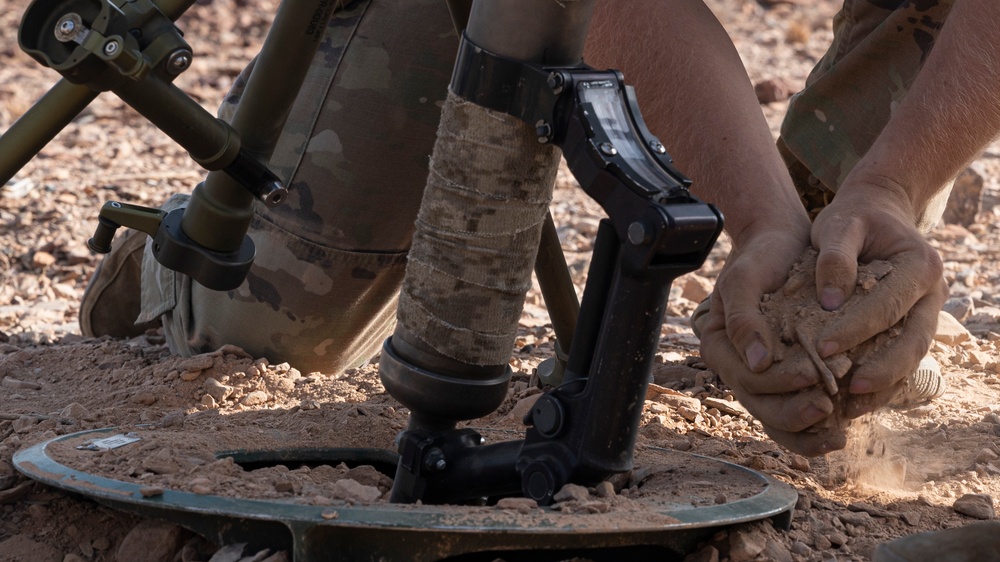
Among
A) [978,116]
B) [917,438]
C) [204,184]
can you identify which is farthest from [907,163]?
[204,184]

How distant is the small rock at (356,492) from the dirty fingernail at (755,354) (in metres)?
0.53

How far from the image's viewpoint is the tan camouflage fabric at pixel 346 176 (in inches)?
96.7

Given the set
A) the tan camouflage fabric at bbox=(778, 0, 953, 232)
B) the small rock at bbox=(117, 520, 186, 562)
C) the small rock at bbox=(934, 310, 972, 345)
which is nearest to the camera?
the small rock at bbox=(117, 520, 186, 562)

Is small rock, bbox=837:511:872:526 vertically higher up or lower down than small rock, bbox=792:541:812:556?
lower down

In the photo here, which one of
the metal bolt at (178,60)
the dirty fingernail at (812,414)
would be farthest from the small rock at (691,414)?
the metal bolt at (178,60)

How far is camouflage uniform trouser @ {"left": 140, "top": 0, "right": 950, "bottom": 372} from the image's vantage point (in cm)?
246

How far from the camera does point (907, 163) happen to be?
1675 millimetres

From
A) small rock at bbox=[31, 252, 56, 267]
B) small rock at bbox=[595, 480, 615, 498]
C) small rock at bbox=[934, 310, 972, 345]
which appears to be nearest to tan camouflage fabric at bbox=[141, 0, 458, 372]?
small rock at bbox=[595, 480, 615, 498]

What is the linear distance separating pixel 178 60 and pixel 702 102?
87 centimetres

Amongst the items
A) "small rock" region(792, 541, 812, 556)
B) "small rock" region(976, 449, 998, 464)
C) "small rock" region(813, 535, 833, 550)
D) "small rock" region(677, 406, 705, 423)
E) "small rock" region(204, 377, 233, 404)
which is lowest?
"small rock" region(204, 377, 233, 404)

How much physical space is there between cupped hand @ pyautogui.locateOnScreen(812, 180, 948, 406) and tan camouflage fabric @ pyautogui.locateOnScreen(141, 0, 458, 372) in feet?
3.70

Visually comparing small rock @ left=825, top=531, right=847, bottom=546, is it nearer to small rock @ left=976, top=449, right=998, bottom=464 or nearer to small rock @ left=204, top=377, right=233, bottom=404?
small rock @ left=976, top=449, right=998, bottom=464

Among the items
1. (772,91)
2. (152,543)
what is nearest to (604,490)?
(152,543)

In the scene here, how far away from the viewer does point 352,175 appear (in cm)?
246
